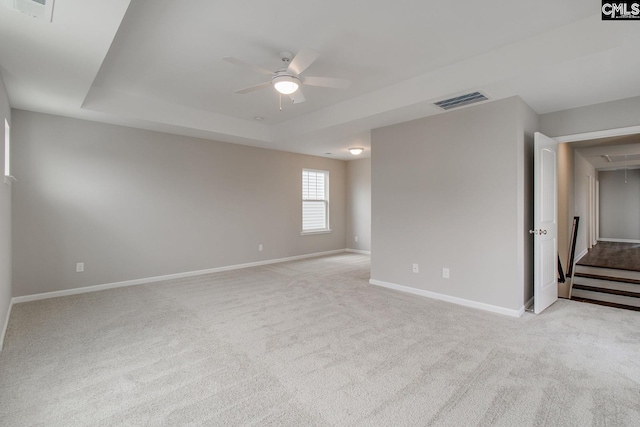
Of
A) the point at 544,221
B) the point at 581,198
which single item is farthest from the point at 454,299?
the point at 581,198

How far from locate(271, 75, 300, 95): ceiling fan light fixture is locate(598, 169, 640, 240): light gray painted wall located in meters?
11.6

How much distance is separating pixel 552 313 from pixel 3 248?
18.7ft

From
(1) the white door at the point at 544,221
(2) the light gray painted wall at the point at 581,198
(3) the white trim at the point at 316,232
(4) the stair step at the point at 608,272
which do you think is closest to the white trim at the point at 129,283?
(3) the white trim at the point at 316,232

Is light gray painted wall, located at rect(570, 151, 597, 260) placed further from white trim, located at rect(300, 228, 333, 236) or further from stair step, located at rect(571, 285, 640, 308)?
white trim, located at rect(300, 228, 333, 236)

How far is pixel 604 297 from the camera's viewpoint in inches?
172

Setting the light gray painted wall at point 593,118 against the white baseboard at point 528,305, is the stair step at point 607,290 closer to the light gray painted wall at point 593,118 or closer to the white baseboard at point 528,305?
the white baseboard at point 528,305

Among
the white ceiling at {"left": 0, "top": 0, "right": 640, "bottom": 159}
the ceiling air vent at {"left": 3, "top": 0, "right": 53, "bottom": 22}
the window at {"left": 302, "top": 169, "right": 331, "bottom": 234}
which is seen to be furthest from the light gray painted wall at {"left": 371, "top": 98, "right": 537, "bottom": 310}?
the ceiling air vent at {"left": 3, "top": 0, "right": 53, "bottom": 22}

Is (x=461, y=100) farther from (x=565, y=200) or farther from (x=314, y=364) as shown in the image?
(x=565, y=200)

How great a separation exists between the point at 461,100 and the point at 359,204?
4.58 meters

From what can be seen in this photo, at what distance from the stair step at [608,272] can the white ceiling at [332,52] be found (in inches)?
122

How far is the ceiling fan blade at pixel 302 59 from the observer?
2.38m

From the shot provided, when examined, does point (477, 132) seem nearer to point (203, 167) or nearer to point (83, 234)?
point (203, 167)

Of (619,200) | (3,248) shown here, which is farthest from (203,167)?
(619,200)

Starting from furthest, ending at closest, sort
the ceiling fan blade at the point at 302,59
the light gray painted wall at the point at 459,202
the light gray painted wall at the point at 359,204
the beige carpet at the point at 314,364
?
the light gray painted wall at the point at 359,204 → the light gray painted wall at the point at 459,202 → the ceiling fan blade at the point at 302,59 → the beige carpet at the point at 314,364
